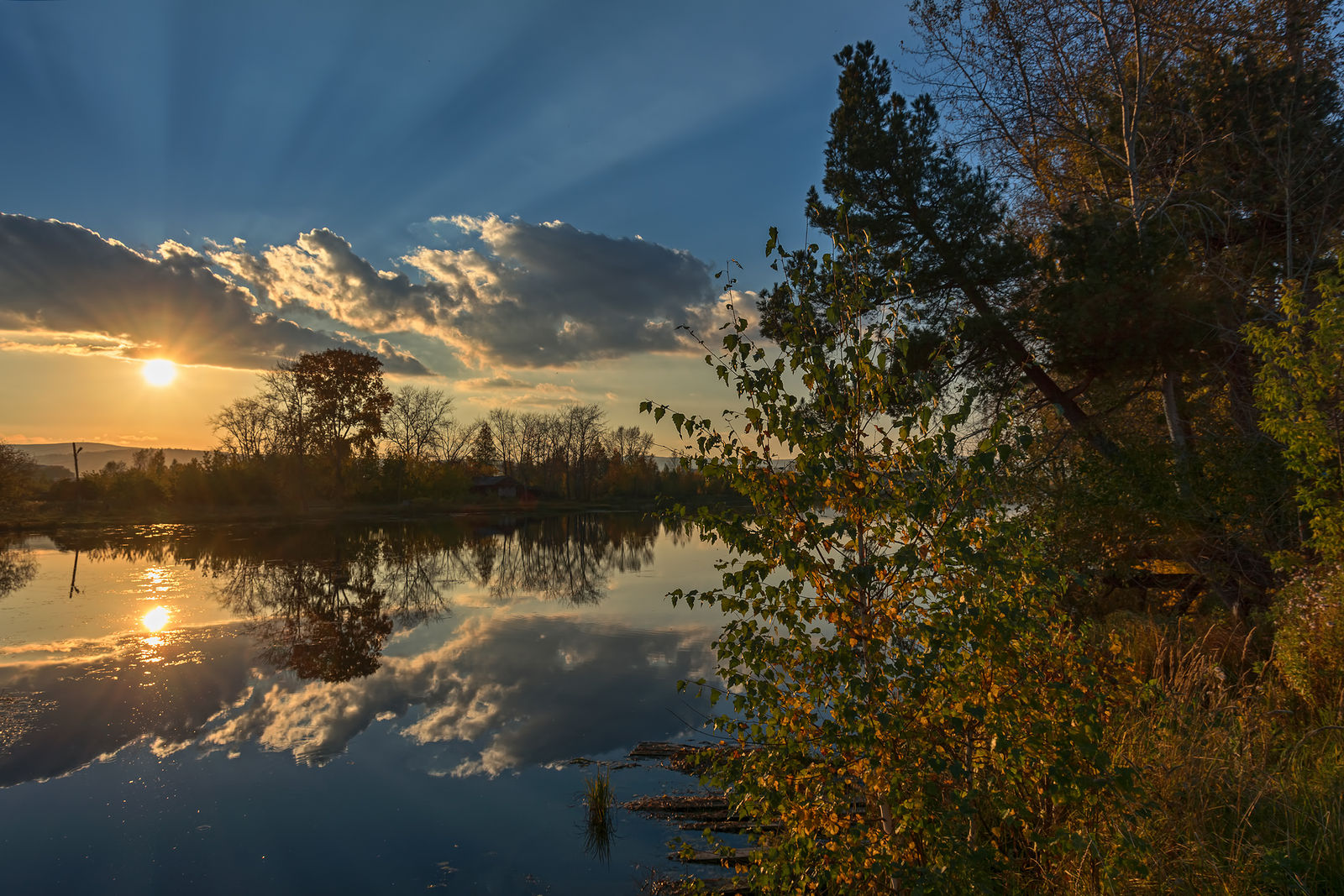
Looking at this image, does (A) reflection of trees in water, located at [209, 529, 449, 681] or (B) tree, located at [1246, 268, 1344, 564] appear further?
(A) reflection of trees in water, located at [209, 529, 449, 681]

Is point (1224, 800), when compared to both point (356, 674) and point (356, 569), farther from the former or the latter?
point (356, 569)

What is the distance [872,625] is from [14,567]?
110 ft

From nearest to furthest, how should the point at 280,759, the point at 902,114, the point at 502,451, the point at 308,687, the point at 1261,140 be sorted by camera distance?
the point at 280,759 → the point at 1261,140 → the point at 308,687 → the point at 902,114 → the point at 502,451

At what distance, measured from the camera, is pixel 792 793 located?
3.82 metres

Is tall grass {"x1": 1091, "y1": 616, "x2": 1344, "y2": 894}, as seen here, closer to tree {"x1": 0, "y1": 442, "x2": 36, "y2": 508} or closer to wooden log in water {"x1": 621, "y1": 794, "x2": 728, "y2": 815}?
wooden log in water {"x1": 621, "y1": 794, "x2": 728, "y2": 815}

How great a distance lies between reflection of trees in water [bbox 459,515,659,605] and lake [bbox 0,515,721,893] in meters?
1.39

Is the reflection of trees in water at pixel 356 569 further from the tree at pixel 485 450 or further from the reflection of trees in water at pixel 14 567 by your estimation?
the tree at pixel 485 450

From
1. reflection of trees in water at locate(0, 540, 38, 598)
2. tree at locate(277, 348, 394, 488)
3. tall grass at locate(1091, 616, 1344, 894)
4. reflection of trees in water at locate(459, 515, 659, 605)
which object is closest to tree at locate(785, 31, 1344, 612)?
tall grass at locate(1091, 616, 1344, 894)

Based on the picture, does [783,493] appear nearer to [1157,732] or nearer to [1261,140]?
[1157,732]

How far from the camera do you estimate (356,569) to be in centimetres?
2712

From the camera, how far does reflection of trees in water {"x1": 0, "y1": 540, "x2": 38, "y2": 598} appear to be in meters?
21.9

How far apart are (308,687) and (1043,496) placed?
524 inches

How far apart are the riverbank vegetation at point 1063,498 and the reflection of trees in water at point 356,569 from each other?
31.7ft

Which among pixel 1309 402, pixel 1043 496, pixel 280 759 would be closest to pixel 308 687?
pixel 280 759
